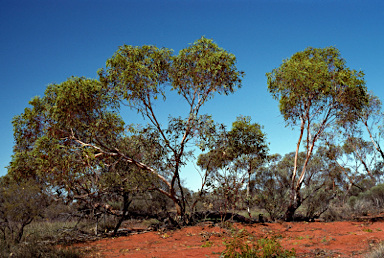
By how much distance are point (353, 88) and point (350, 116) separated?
1390mm

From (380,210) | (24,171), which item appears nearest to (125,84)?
(24,171)

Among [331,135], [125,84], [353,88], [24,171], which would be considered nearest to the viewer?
[125,84]

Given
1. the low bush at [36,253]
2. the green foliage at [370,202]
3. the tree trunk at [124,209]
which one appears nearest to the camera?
the low bush at [36,253]

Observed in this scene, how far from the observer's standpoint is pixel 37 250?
21.9 feet

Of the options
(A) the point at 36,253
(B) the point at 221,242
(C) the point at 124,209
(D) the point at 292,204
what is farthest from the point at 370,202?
(A) the point at 36,253

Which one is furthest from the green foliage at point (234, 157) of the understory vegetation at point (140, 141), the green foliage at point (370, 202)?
the green foliage at point (370, 202)

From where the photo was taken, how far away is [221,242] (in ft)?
28.6

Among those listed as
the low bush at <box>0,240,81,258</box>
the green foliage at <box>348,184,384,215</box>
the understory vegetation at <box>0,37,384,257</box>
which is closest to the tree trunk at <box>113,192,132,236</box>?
the understory vegetation at <box>0,37,384,257</box>

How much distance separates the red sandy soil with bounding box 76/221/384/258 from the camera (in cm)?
705

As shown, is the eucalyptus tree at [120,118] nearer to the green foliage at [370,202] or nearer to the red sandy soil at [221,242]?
the red sandy soil at [221,242]

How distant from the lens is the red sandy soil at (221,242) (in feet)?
23.1

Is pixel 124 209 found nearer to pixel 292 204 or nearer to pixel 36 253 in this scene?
pixel 36 253

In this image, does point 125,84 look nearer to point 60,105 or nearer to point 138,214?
point 60,105

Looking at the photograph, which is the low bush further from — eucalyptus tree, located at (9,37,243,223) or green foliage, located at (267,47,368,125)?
green foliage, located at (267,47,368,125)
